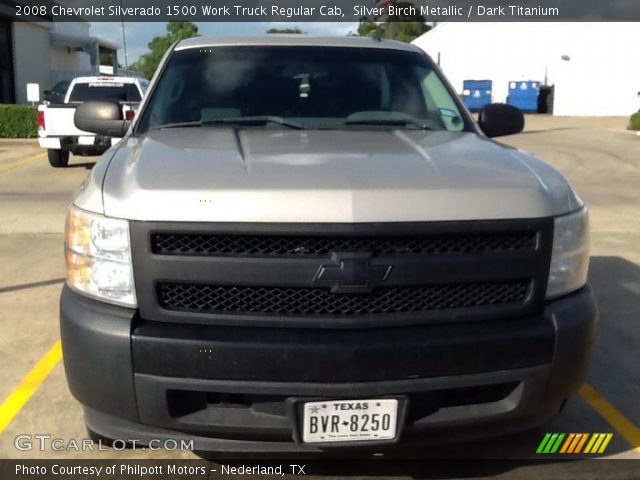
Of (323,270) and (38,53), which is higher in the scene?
(38,53)

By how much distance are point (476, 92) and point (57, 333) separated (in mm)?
36955

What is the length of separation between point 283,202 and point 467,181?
27.8 inches

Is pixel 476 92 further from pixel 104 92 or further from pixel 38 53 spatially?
pixel 104 92

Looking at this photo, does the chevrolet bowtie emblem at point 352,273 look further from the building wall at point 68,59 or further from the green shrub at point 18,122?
the building wall at point 68,59

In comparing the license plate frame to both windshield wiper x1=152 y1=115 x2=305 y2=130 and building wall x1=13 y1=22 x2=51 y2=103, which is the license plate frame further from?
building wall x1=13 y1=22 x2=51 y2=103

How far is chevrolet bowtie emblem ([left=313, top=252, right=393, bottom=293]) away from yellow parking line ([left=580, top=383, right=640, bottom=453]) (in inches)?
60.4

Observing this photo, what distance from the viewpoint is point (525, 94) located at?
3869 centimetres

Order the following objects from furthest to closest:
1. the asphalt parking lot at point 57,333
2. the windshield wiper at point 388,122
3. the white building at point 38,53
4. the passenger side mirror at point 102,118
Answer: the white building at point 38,53
the passenger side mirror at point 102,118
the windshield wiper at point 388,122
the asphalt parking lot at point 57,333

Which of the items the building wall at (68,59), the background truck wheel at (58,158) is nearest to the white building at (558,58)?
the building wall at (68,59)

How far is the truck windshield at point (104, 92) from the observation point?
1509cm

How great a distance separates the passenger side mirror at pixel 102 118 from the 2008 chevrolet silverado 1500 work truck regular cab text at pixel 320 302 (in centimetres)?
151

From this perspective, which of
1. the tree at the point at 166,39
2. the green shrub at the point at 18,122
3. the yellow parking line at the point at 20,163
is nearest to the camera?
the yellow parking line at the point at 20,163

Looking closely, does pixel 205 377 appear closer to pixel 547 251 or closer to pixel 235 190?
pixel 235 190

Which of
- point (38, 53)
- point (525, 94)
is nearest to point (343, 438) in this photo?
point (38, 53)
